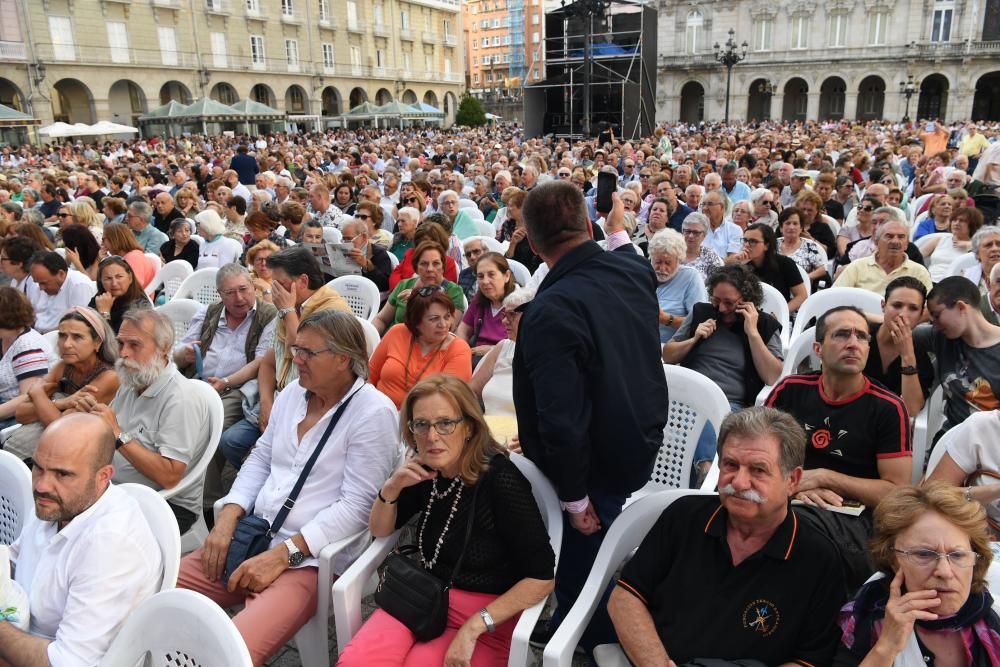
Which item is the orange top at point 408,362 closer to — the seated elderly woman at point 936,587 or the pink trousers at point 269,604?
the pink trousers at point 269,604

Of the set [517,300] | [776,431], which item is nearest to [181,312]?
[517,300]

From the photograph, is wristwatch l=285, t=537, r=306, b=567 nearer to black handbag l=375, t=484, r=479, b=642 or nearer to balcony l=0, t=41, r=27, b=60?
black handbag l=375, t=484, r=479, b=642

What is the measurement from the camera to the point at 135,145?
68.3 feet

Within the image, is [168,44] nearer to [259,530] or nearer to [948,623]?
[259,530]

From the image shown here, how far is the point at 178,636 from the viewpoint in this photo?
1.68m

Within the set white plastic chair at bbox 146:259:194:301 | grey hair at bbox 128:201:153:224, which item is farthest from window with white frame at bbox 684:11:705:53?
white plastic chair at bbox 146:259:194:301

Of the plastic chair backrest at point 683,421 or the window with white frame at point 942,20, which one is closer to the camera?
the plastic chair backrest at point 683,421

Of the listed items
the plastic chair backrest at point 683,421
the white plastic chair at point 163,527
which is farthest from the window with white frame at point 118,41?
the plastic chair backrest at point 683,421

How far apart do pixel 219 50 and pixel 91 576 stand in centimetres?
4073

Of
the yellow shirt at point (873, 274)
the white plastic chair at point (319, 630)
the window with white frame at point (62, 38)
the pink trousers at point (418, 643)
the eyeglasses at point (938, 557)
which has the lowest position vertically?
the white plastic chair at point (319, 630)

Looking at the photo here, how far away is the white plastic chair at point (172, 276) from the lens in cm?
577

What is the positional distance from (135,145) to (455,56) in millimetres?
39003

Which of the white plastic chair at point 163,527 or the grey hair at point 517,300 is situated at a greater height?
the grey hair at point 517,300

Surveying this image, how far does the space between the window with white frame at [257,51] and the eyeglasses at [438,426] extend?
137 ft
